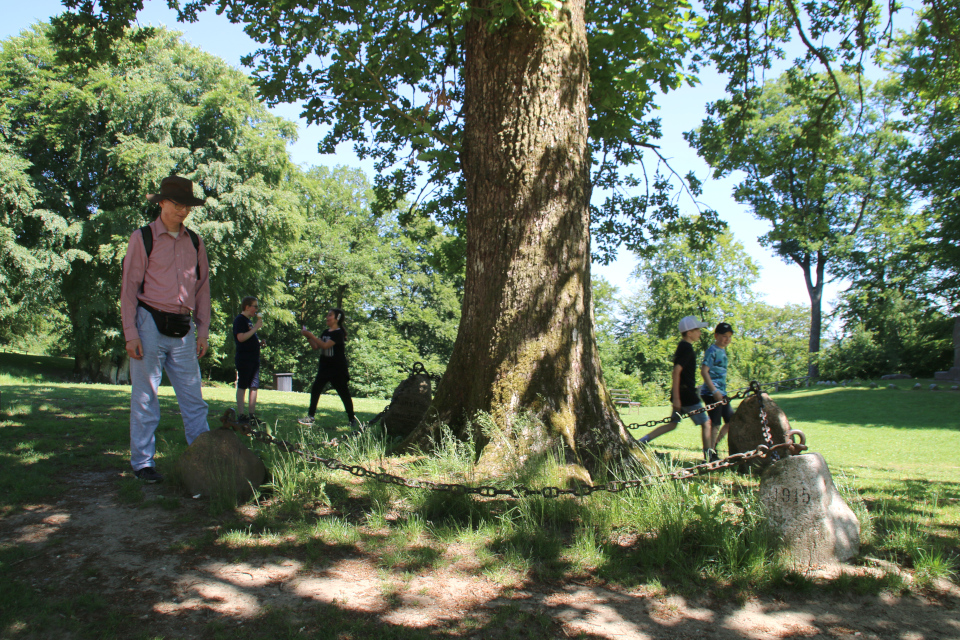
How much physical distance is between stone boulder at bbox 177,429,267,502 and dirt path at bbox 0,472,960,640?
75cm

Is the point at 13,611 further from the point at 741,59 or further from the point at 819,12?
the point at 819,12

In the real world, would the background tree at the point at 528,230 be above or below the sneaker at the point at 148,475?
above

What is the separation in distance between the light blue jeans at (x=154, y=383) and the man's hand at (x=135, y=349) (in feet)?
0.12

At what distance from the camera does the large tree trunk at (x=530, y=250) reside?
17.3 feet

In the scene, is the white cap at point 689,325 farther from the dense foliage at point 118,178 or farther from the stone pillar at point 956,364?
the stone pillar at point 956,364

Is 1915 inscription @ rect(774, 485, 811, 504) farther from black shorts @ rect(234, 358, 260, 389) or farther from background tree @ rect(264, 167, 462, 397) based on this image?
background tree @ rect(264, 167, 462, 397)

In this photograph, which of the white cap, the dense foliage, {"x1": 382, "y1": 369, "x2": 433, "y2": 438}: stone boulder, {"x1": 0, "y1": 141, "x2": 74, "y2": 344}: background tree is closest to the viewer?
{"x1": 382, "y1": 369, "x2": 433, "y2": 438}: stone boulder

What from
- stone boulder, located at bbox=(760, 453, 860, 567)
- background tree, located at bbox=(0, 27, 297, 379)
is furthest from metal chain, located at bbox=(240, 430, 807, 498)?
background tree, located at bbox=(0, 27, 297, 379)

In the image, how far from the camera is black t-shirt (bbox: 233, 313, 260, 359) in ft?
25.9

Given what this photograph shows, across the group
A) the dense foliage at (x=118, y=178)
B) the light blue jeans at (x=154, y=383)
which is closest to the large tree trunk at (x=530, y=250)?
the light blue jeans at (x=154, y=383)

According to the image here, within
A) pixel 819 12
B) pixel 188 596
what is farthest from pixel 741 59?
pixel 188 596

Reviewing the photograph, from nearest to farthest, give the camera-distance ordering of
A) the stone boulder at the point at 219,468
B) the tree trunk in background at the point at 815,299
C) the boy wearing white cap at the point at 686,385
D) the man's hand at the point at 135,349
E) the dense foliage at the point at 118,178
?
the stone boulder at the point at 219,468
the man's hand at the point at 135,349
the boy wearing white cap at the point at 686,385
the dense foliage at the point at 118,178
the tree trunk in background at the point at 815,299

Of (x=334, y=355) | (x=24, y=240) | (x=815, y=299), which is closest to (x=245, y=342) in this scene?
(x=334, y=355)

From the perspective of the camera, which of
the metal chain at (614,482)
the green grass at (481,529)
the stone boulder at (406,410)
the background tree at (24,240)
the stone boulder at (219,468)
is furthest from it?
the background tree at (24,240)
